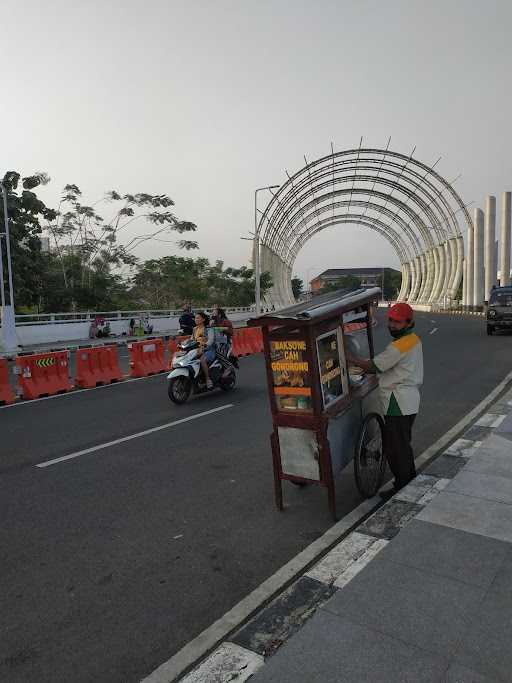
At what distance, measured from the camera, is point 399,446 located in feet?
16.6

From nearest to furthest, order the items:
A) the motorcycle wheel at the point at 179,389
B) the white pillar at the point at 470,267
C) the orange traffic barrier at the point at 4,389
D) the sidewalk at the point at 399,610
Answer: the sidewalk at the point at 399,610, the motorcycle wheel at the point at 179,389, the orange traffic barrier at the point at 4,389, the white pillar at the point at 470,267

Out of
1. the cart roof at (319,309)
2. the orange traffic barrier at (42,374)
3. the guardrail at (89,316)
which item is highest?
the cart roof at (319,309)

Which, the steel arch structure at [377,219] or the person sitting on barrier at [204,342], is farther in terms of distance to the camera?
the steel arch structure at [377,219]

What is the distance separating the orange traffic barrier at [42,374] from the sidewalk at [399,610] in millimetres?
8922

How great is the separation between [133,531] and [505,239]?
168 feet

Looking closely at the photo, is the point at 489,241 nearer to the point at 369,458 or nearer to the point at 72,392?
the point at 72,392

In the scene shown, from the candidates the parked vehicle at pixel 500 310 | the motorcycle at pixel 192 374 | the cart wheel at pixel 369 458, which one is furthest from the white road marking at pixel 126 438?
the parked vehicle at pixel 500 310

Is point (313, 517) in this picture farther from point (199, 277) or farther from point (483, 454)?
point (199, 277)

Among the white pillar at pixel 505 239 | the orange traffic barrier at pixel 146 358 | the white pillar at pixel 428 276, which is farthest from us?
the white pillar at pixel 428 276

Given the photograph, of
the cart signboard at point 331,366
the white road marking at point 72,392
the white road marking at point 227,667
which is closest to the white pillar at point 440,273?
the white road marking at point 72,392

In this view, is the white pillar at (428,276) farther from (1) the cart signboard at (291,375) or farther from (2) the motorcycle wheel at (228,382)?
(1) the cart signboard at (291,375)

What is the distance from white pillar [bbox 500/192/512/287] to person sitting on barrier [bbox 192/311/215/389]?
43936 mm

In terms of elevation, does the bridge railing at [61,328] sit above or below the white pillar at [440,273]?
below

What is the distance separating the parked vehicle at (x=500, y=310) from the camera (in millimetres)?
22422
